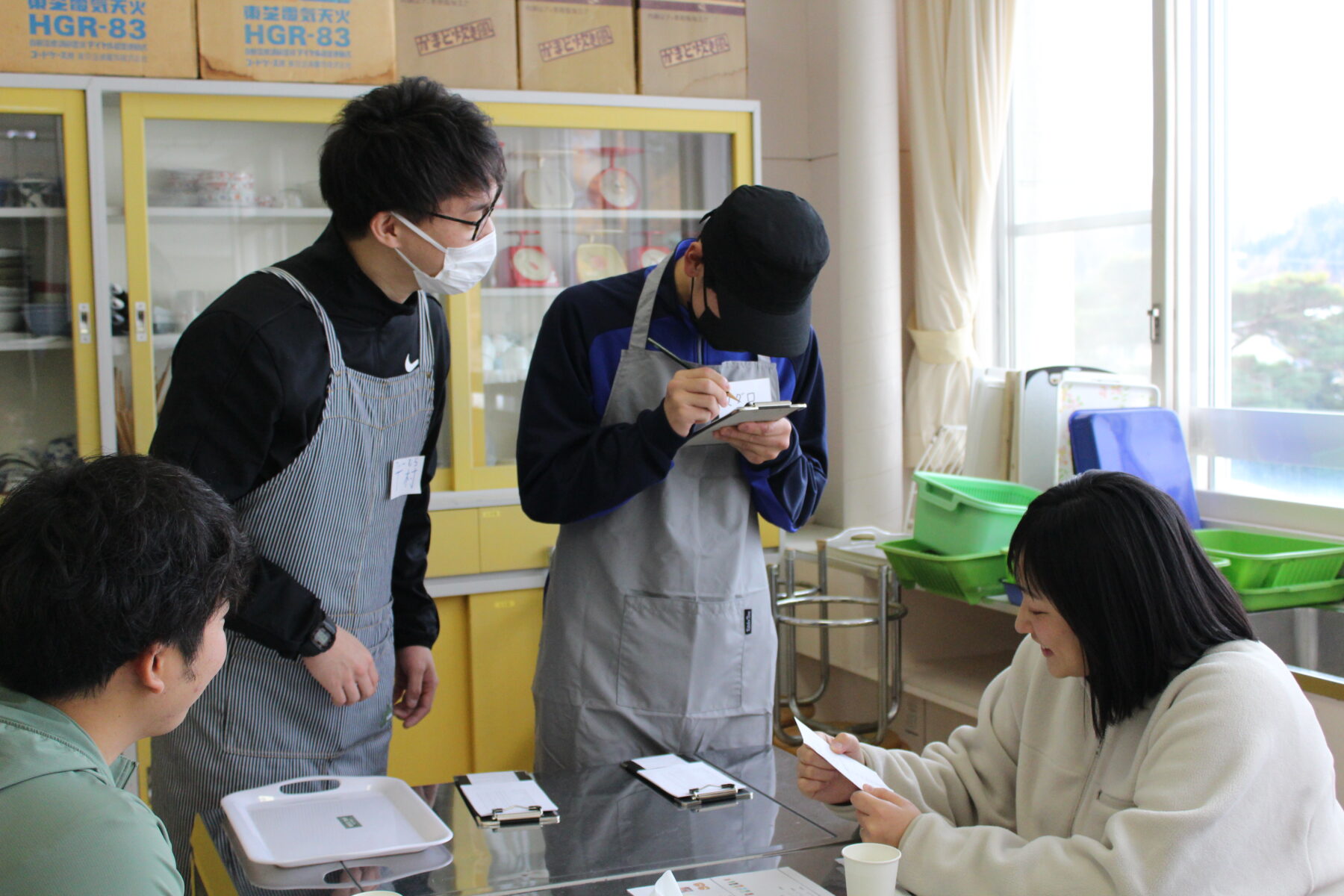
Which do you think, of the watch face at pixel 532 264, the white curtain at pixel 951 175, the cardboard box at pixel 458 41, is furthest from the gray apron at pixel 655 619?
the white curtain at pixel 951 175

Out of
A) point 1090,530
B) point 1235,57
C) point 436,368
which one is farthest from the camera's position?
point 1235,57

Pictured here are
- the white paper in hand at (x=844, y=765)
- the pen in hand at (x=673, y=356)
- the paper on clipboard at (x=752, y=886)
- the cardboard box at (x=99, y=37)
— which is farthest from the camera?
the cardboard box at (x=99, y=37)

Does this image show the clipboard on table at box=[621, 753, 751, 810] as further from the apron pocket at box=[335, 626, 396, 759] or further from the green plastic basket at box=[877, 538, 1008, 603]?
the green plastic basket at box=[877, 538, 1008, 603]

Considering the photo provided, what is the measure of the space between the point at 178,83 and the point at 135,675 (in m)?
2.40

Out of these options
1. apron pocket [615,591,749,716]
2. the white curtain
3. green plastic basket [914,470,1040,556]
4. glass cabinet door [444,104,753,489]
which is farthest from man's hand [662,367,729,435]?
the white curtain

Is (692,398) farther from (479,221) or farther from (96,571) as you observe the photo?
(96,571)

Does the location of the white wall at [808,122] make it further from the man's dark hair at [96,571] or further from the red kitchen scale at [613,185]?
the man's dark hair at [96,571]

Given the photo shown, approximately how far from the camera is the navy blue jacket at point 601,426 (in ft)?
5.73

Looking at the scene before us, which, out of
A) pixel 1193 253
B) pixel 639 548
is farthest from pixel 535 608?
pixel 1193 253

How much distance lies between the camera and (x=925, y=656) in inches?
121

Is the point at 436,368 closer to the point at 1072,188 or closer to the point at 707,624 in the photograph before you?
the point at 707,624

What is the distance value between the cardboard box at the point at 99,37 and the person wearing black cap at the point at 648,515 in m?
1.76

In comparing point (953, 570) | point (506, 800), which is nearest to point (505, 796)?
point (506, 800)

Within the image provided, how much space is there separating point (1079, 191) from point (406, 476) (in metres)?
2.48
